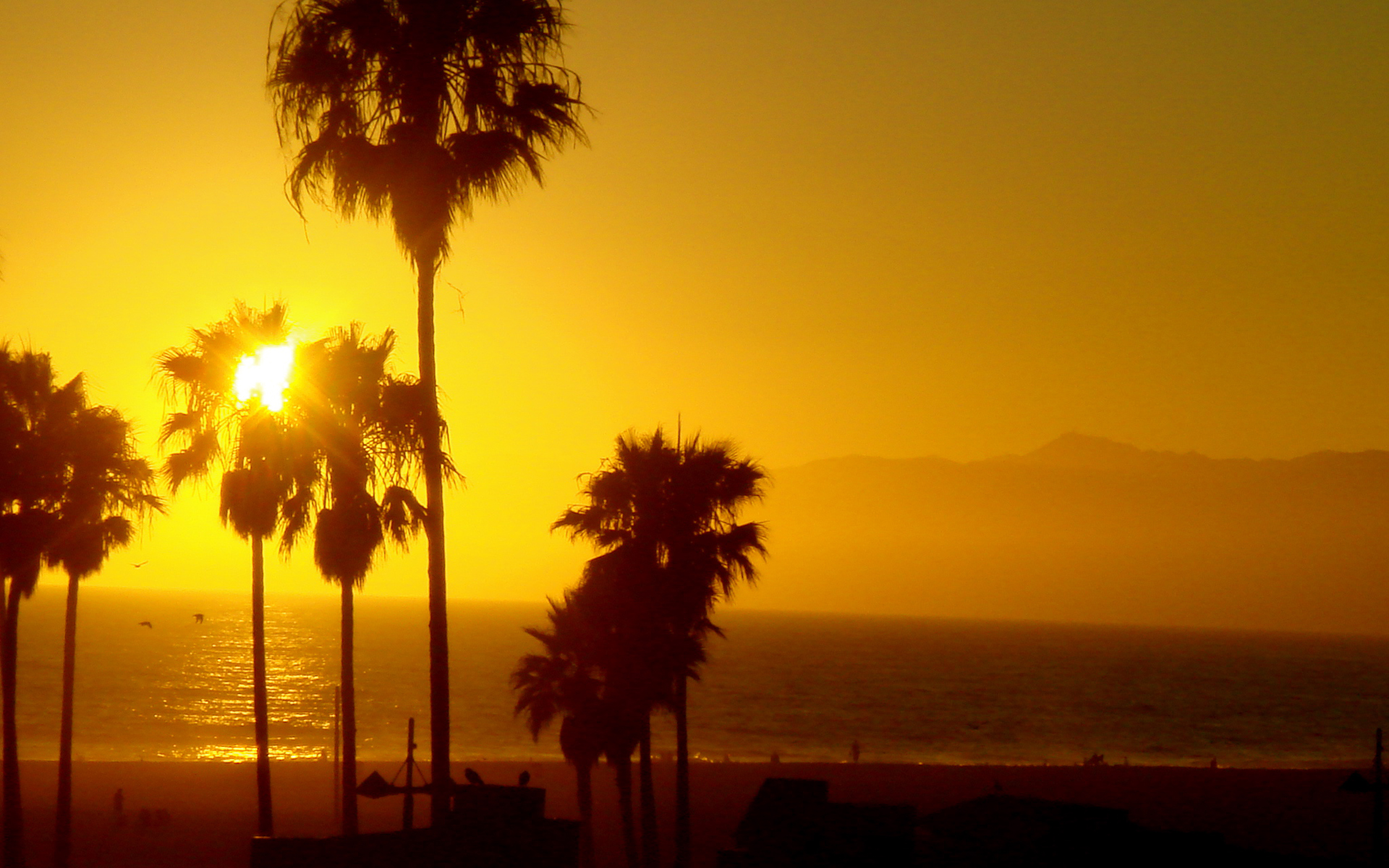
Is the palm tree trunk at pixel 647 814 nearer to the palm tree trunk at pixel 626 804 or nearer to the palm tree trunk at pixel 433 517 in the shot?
the palm tree trunk at pixel 626 804

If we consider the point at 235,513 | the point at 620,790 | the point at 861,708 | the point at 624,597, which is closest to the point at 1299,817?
the point at 620,790

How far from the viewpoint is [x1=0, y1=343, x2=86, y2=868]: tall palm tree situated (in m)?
23.0

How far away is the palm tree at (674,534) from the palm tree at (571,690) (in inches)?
68.7

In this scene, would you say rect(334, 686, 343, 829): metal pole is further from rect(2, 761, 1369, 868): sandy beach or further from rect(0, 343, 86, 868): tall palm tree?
rect(0, 343, 86, 868): tall palm tree

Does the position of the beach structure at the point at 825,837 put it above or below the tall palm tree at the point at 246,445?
below

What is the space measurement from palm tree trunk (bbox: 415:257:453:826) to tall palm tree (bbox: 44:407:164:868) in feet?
45.3

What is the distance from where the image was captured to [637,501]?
24.4 metres

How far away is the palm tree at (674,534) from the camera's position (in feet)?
78.7

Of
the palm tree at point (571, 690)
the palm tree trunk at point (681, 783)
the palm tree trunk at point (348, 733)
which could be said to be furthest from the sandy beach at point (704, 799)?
the palm tree trunk at point (348, 733)

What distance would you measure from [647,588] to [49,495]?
41.9ft

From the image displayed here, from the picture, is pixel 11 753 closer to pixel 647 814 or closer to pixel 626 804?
pixel 626 804

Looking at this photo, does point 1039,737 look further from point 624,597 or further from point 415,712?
point 624,597

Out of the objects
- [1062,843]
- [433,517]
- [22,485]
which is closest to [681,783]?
[1062,843]

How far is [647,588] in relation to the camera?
23938 mm
